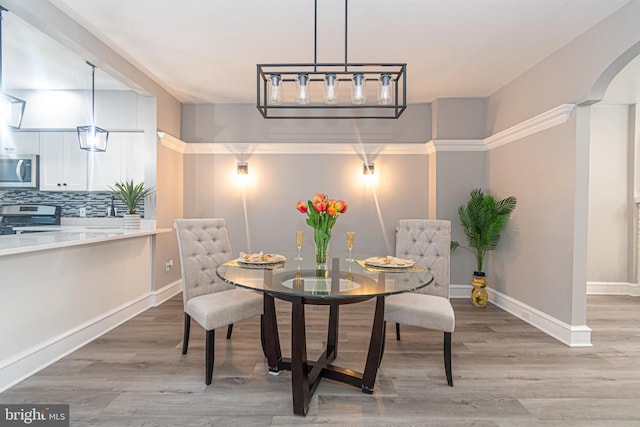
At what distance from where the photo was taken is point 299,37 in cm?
286

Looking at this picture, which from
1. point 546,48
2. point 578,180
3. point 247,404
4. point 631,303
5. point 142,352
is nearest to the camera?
point 247,404

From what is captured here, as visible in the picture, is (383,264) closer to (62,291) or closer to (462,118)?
(62,291)

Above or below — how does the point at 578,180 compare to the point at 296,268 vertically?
above

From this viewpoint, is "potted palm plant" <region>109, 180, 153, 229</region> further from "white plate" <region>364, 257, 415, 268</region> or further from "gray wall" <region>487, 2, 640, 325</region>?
"gray wall" <region>487, 2, 640, 325</region>

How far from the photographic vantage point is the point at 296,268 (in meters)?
2.29

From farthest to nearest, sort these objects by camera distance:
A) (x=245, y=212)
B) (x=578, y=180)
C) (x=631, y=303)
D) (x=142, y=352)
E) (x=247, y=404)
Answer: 1. (x=245, y=212)
2. (x=631, y=303)
3. (x=578, y=180)
4. (x=142, y=352)
5. (x=247, y=404)

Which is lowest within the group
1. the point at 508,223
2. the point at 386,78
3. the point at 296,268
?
the point at 296,268

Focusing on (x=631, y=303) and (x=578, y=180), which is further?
(x=631, y=303)

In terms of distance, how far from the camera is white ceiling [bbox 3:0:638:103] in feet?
7.96

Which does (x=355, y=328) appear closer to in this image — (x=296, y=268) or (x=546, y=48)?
(x=296, y=268)

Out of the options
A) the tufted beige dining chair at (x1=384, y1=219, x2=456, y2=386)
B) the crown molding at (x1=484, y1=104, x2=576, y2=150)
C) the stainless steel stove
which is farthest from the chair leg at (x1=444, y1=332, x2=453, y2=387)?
the stainless steel stove

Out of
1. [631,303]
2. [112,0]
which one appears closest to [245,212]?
[112,0]

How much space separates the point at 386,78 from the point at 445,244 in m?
1.42

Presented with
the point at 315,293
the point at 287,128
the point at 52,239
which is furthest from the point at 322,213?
the point at 287,128
